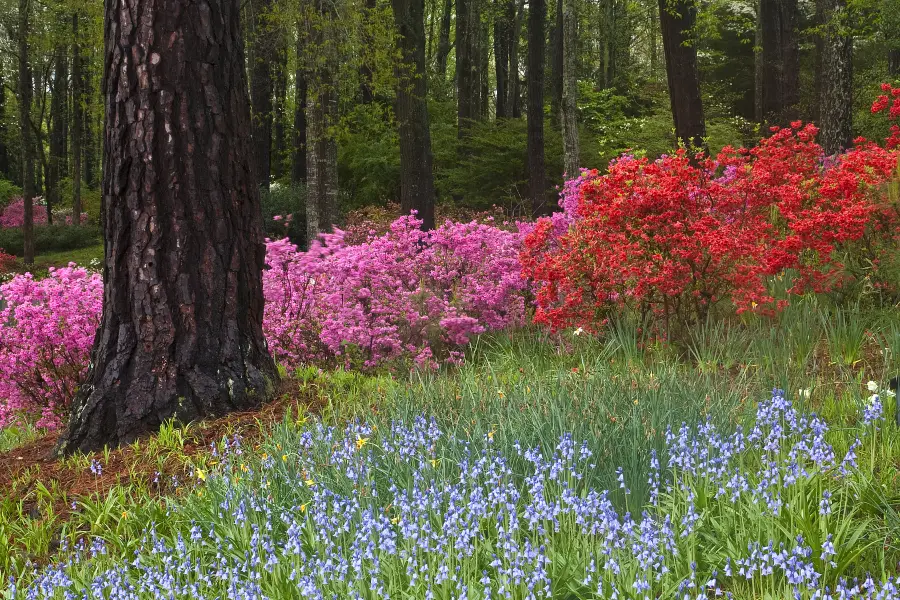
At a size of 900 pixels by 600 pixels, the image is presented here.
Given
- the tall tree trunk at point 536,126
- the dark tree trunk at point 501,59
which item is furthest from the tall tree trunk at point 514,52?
the tall tree trunk at point 536,126

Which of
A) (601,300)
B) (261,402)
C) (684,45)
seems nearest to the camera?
(261,402)

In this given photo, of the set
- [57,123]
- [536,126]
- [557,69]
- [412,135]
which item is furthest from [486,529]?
[57,123]

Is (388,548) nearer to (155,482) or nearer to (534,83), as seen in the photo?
(155,482)

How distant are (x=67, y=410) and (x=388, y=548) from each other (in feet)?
16.7

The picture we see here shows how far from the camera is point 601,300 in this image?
6707 mm

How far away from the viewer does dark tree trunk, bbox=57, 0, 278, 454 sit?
4.97 meters

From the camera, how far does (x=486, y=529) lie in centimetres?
328

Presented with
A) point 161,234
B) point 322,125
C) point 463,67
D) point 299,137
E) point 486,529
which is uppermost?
point 463,67

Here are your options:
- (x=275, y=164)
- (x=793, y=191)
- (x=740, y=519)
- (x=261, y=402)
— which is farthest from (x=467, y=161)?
(x=740, y=519)

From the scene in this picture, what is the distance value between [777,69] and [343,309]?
19904 mm

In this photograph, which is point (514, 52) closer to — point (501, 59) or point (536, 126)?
point (501, 59)

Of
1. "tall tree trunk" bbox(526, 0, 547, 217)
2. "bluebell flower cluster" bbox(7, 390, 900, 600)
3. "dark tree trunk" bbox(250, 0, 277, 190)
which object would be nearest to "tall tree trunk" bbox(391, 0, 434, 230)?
"dark tree trunk" bbox(250, 0, 277, 190)

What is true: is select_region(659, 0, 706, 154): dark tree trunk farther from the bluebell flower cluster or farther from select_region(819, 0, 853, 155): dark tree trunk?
the bluebell flower cluster

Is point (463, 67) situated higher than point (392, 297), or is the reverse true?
point (463, 67)
